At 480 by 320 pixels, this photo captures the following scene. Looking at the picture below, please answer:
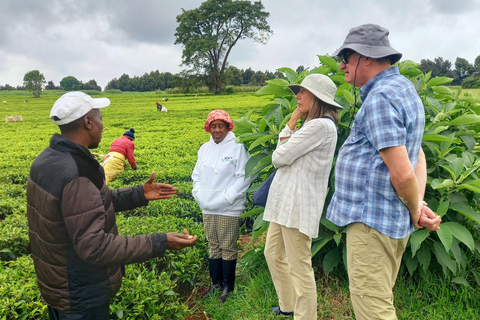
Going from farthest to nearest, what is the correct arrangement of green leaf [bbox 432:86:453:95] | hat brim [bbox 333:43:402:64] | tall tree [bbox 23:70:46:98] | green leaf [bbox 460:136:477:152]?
tall tree [bbox 23:70:46:98], green leaf [bbox 432:86:453:95], green leaf [bbox 460:136:477:152], hat brim [bbox 333:43:402:64]

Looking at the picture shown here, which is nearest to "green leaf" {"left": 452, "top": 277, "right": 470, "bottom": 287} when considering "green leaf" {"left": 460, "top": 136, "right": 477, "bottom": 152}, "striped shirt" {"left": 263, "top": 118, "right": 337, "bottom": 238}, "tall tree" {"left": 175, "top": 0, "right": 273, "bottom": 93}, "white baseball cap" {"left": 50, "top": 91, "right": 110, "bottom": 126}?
"green leaf" {"left": 460, "top": 136, "right": 477, "bottom": 152}

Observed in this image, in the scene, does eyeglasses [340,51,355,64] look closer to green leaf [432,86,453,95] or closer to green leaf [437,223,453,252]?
green leaf [437,223,453,252]

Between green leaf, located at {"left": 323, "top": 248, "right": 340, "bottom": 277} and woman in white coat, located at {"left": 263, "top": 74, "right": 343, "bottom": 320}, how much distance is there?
0.44m

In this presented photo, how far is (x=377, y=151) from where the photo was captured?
6.09 ft

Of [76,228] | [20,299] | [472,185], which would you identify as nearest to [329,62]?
[472,185]

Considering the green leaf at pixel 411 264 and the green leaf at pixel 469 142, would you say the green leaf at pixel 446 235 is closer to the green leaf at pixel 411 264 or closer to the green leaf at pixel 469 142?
the green leaf at pixel 411 264

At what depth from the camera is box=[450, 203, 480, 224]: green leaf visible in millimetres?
2482

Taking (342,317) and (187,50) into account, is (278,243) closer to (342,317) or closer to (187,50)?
(342,317)

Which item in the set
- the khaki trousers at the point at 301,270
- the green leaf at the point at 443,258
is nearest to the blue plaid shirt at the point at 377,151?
the khaki trousers at the point at 301,270

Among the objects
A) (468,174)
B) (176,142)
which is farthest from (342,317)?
(176,142)

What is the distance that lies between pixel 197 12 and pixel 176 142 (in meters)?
50.8

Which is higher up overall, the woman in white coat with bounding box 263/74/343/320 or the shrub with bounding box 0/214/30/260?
the woman in white coat with bounding box 263/74/343/320

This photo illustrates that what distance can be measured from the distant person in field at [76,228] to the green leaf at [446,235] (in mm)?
1589

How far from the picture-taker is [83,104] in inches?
74.2
